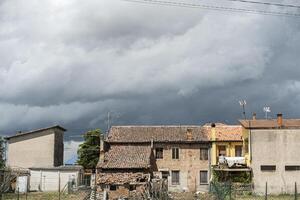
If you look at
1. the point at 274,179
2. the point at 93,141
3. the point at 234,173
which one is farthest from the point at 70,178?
the point at 274,179

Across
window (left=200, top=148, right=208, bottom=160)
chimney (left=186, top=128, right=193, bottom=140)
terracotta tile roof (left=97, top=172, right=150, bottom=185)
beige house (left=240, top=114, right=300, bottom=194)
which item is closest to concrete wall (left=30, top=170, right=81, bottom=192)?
terracotta tile roof (left=97, top=172, right=150, bottom=185)

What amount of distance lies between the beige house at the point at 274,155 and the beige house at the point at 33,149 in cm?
2594

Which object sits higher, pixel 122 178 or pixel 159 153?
pixel 159 153

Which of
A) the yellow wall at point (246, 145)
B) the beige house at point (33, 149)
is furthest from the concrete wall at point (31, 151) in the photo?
the yellow wall at point (246, 145)

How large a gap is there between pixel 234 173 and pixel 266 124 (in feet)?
21.1

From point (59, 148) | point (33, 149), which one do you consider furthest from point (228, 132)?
point (33, 149)

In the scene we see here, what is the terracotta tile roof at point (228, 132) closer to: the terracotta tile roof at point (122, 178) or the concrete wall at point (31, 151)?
the terracotta tile roof at point (122, 178)

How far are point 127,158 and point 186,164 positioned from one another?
13407mm

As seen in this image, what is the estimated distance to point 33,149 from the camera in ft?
219

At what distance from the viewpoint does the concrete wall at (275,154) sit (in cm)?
5412

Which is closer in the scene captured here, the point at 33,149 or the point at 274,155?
the point at 274,155

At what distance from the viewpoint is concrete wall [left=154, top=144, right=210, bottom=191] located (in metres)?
62.4

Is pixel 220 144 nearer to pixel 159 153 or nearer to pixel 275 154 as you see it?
pixel 159 153

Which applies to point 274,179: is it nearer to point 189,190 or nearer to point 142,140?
point 189,190
